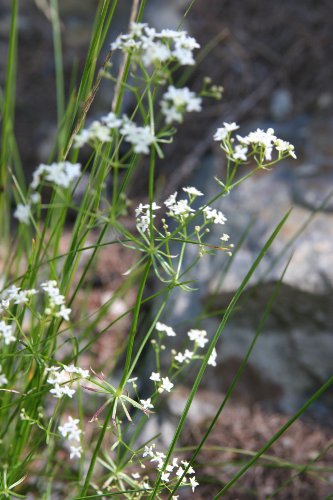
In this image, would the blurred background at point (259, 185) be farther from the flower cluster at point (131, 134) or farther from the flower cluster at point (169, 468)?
the flower cluster at point (131, 134)

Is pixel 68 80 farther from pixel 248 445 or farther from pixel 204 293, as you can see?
pixel 248 445

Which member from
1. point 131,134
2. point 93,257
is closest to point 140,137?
point 131,134

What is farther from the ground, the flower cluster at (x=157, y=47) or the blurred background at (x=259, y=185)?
the blurred background at (x=259, y=185)

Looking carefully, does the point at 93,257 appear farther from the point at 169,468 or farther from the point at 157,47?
the point at 157,47

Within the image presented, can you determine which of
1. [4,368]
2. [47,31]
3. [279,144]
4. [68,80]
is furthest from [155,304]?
[47,31]

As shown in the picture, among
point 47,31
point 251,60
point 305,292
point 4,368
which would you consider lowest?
point 4,368

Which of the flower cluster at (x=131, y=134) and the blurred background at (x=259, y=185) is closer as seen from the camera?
the flower cluster at (x=131, y=134)

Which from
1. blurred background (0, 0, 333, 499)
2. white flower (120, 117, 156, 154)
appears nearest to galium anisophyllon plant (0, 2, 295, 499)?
white flower (120, 117, 156, 154)

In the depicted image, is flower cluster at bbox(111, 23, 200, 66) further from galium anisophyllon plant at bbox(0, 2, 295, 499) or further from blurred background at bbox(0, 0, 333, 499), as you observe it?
blurred background at bbox(0, 0, 333, 499)

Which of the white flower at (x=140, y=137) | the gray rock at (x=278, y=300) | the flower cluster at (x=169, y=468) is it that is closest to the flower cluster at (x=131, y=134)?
the white flower at (x=140, y=137)
